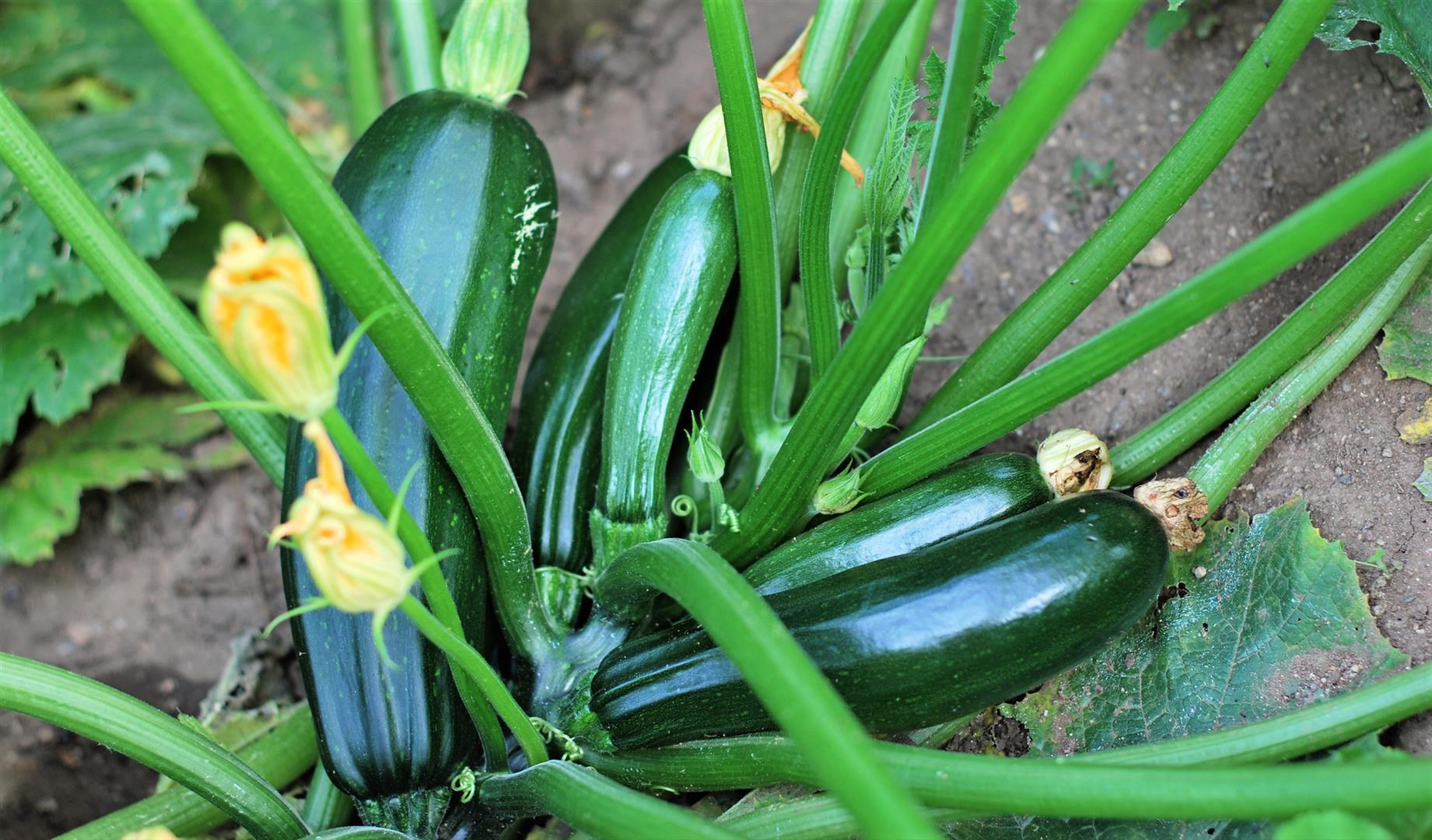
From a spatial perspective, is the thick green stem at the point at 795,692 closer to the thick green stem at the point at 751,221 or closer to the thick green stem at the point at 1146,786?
the thick green stem at the point at 1146,786

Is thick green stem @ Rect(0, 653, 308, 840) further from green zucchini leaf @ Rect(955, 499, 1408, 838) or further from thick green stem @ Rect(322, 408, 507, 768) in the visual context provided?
green zucchini leaf @ Rect(955, 499, 1408, 838)

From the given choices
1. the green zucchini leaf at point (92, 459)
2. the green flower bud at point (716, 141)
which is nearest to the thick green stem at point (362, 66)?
the green zucchini leaf at point (92, 459)

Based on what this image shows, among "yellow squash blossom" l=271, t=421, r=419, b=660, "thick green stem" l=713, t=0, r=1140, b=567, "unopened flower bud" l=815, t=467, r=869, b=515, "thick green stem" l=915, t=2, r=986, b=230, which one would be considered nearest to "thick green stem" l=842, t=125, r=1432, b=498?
"unopened flower bud" l=815, t=467, r=869, b=515

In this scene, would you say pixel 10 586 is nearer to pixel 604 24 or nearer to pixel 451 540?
pixel 451 540

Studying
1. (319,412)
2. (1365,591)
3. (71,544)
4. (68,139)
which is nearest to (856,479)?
(1365,591)

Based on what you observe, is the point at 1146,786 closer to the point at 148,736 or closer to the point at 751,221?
the point at 751,221
